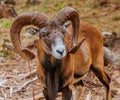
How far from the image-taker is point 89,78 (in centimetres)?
1023

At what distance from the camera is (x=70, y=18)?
7.34 m

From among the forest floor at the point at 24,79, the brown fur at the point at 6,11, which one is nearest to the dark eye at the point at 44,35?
the forest floor at the point at 24,79

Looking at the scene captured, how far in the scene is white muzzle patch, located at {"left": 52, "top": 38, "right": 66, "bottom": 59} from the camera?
20.8 feet

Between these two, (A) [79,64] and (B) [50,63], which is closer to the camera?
(B) [50,63]

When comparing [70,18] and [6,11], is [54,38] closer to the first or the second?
[70,18]

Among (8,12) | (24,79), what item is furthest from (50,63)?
(8,12)

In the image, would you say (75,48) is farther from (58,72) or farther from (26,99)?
(26,99)

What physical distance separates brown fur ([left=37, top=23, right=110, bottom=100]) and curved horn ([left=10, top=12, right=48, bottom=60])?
0.72ft

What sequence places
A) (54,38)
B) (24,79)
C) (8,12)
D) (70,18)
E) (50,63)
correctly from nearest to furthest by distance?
(54,38)
(50,63)
(70,18)
(24,79)
(8,12)

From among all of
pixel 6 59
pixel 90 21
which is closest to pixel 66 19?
pixel 6 59

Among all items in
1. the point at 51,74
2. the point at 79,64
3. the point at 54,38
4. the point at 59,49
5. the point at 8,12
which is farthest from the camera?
the point at 8,12

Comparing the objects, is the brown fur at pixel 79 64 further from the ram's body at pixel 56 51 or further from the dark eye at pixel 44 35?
the dark eye at pixel 44 35

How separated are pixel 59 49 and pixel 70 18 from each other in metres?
1.16

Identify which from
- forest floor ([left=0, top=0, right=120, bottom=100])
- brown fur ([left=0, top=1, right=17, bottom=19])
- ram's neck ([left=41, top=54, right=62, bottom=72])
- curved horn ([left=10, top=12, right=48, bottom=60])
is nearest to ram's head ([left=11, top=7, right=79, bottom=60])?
curved horn ([left=10, top=12, right=48, bottom=60])
